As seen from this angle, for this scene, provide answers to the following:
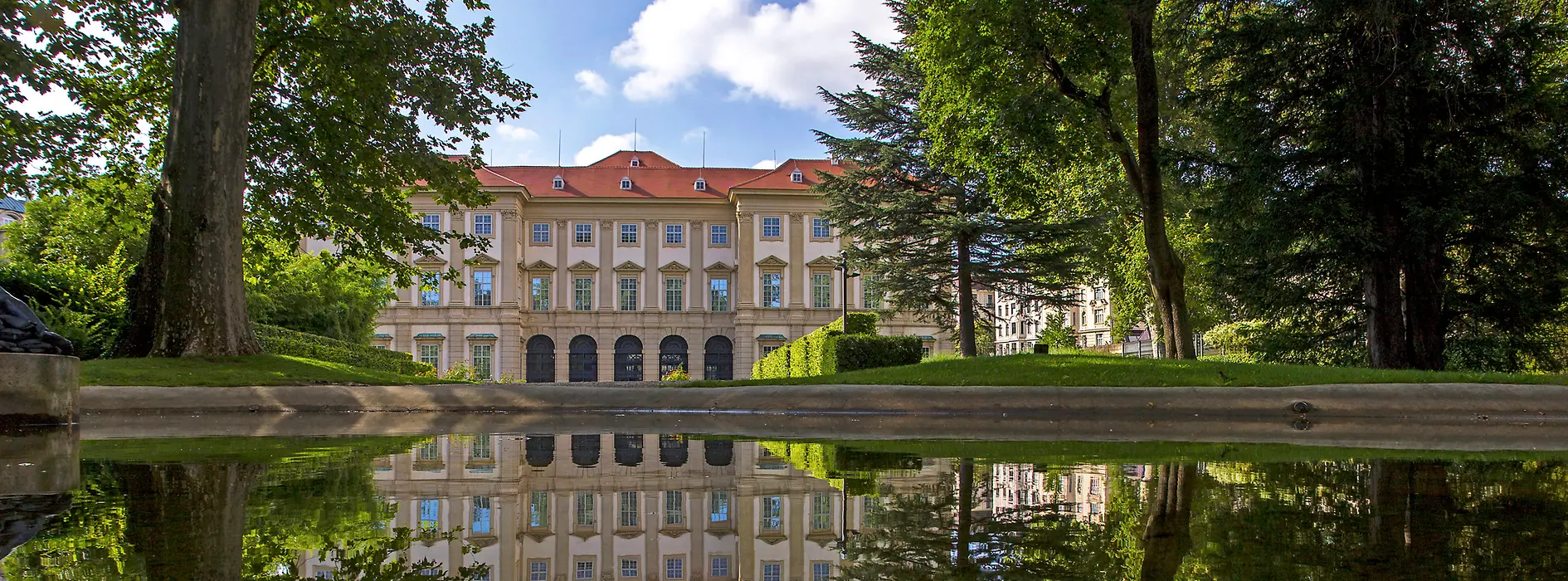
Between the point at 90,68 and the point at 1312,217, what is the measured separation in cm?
2037

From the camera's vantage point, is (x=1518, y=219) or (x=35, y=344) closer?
(x=35, y=344)

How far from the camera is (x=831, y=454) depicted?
5242 millimetres

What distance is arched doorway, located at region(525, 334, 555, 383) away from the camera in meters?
51.5

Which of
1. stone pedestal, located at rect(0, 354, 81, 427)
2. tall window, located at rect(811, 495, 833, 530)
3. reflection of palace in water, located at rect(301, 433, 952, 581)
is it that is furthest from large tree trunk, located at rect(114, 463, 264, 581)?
stone pedestal, located at rect(0, 354, 81, 427)

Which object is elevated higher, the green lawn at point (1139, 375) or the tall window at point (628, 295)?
the tall window at point (628, 295)

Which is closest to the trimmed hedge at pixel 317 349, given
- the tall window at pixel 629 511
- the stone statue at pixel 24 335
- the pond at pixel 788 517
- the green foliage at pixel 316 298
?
the green foliage at pixel 316 298

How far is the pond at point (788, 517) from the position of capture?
211 cm

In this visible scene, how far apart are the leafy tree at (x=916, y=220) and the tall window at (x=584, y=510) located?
69.3 ft

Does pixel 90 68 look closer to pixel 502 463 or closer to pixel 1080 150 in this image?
pixel 502 463

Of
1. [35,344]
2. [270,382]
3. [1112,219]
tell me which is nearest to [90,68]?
[270,382]

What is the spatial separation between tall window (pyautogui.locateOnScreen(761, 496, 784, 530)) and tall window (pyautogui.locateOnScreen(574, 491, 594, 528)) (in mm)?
540

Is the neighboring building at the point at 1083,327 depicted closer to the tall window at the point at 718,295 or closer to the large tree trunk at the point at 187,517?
the tall window at the point at 718,295

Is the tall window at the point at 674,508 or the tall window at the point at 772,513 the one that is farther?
the tall window at the point at 674,508

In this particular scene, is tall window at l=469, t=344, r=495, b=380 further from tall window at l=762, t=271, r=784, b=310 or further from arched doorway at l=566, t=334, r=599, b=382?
tall window at l=762, t=271, r=784, b=310
